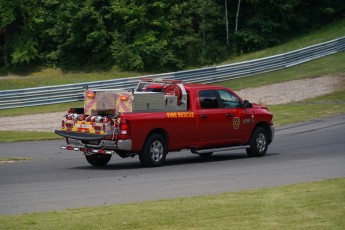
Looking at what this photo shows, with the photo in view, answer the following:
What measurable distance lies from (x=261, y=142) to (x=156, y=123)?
3.85 meters

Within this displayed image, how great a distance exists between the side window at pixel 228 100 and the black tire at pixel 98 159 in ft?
10.6

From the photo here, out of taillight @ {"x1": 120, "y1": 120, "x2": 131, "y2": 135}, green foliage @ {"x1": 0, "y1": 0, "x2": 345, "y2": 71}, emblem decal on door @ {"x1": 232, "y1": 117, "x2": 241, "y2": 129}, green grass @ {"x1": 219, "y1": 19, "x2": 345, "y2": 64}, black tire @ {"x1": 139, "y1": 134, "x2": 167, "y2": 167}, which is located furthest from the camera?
green foliage @ {"x1": 0, "y1": 0, "x2": 345, "y2": 71}

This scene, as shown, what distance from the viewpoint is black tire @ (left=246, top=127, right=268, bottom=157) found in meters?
19.7

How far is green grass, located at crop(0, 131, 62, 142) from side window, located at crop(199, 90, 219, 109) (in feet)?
27.4

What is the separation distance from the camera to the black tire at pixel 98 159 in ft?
59.0

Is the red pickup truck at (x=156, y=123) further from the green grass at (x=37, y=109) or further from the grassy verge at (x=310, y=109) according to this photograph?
the green grass at (x=37, y=109)

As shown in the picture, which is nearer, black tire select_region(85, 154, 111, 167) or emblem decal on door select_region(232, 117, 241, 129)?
black tire select_region(85, 154, 111, 167)

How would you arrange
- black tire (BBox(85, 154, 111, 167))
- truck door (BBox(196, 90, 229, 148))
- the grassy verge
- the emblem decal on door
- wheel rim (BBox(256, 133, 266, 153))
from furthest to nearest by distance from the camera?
the grassy verge
wheel rim (BBox(256, 133, 266, 153))
the emblem decal on door
truck door (BBox(196, 90, 229, 148))
black tire (BBox(85, 154, 111, 167))

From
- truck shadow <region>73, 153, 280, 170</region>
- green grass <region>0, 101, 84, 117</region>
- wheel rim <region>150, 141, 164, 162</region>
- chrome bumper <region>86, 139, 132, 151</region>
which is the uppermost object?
green grass <region>0, 101, 84, 117</region>

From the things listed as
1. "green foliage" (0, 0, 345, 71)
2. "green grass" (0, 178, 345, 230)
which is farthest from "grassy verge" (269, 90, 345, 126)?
"green grass" (0, 178, 345, 230)

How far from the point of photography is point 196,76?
38.4 metres

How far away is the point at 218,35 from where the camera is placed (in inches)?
2026

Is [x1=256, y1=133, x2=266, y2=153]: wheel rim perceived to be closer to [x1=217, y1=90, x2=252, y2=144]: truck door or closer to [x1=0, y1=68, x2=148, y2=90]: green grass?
[x1=217, y1=90, x2=252, y2=144]: truck door

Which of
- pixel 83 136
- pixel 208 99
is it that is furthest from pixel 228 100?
pixel 83 136
